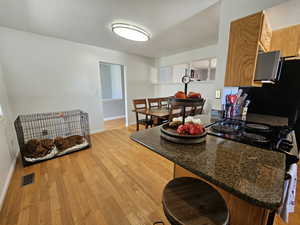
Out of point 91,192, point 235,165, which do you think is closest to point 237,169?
point 235,165

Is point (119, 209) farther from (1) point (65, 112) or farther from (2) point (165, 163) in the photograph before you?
(1) point (65, 112)

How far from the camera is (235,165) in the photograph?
0.61 metres

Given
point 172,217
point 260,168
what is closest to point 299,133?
point 260,168

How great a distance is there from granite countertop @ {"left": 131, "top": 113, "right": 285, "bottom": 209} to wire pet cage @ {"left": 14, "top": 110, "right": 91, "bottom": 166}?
216cm

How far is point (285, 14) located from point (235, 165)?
1.88 m

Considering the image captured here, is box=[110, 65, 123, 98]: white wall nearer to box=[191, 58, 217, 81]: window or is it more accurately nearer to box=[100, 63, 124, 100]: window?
box=[100, 63, 124, 100]: window

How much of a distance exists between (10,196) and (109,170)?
1112 millimetres

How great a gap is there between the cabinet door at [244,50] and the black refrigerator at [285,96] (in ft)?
2.27

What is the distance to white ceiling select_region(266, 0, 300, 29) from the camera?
1.23m

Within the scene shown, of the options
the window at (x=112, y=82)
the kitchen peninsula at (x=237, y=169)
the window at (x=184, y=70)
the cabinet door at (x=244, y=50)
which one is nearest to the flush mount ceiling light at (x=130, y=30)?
the window at (x=184, y=70)

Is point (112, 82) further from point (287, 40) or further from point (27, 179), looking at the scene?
point (287, 40)

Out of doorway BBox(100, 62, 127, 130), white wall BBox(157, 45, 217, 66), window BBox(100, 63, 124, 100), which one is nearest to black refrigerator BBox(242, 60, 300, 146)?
white wall BBox(157, 45, 217, 66)

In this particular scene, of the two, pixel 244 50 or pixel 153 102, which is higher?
pixel 244 50

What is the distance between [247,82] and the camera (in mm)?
1245
